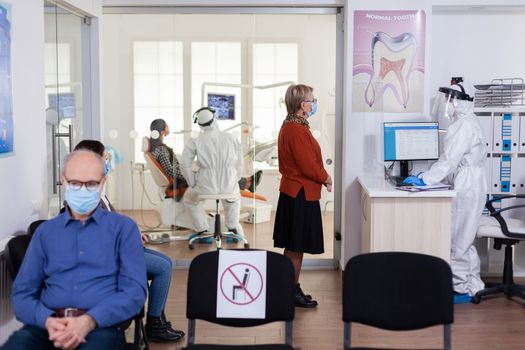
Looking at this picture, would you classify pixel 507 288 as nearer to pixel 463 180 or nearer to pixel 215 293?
pixel 463 180

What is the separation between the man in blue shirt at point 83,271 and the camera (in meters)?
2.68

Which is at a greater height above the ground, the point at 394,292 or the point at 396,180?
the point at 396,180

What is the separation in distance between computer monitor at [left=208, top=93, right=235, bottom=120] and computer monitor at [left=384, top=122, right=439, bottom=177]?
137cm

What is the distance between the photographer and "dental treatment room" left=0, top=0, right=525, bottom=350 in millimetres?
4133

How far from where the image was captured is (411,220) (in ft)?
15.3

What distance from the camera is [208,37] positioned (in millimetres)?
5820

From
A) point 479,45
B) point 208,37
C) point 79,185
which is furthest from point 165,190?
point 79,185

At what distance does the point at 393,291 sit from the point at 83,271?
127cm

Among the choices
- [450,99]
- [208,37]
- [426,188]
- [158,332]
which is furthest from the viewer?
[208,37]

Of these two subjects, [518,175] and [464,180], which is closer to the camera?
[464,180]

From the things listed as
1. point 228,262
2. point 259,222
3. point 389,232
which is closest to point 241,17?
point 259,222

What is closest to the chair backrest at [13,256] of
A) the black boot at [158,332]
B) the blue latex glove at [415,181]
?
the black boot at [158,332]

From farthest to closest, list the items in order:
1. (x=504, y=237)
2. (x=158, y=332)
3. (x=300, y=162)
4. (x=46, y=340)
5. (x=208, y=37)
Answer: (x=208, y=37), (x=504, y=237), (x=300, y=162), (x=158, y=332), (x=46, y=340)

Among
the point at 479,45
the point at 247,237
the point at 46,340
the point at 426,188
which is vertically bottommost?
the point at 247,237
